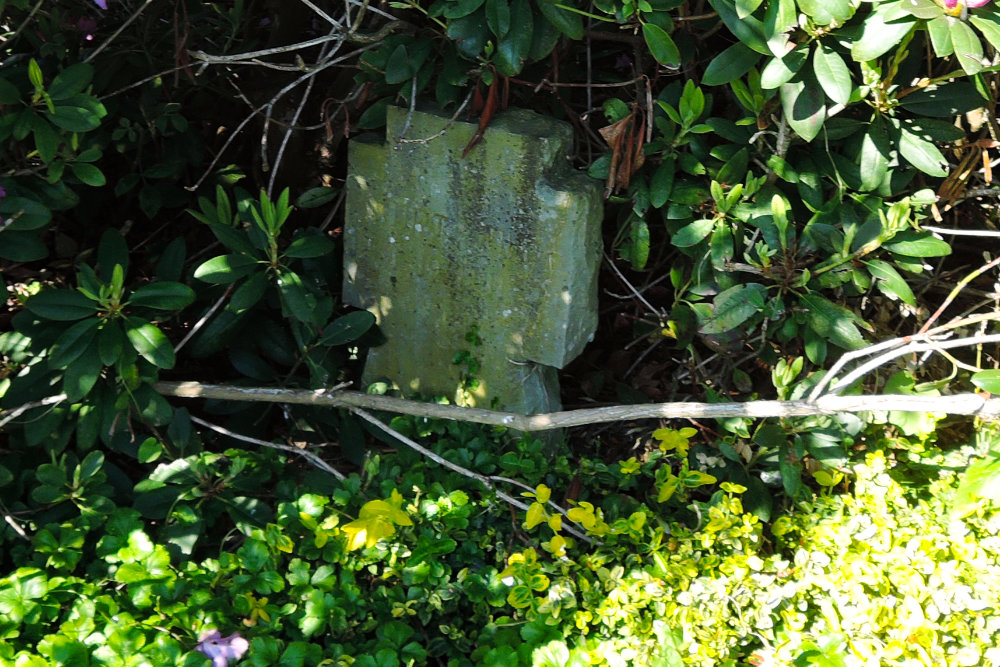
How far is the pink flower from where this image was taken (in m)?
1.60

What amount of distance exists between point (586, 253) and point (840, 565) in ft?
2.83

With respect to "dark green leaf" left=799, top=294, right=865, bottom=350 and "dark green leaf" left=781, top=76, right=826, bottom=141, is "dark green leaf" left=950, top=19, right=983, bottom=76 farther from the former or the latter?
"dark green leaf" left=799, top=294, right=865, bottom=350

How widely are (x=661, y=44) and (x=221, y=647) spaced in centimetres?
138

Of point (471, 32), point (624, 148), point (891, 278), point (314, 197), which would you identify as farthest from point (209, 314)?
point (891, 278)

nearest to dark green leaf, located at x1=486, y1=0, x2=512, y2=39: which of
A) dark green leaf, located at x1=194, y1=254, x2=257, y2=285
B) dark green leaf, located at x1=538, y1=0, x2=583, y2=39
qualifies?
dark green leaf, located at x1=538, y1=0, x2=583, y2=39

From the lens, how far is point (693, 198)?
2113 millimetres

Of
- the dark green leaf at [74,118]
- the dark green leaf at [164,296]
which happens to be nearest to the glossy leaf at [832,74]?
the dark green leaf at [164,296]

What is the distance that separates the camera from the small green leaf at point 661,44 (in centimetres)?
186

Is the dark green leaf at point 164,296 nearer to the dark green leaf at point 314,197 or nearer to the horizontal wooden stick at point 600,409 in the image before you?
the horizontal wooden stick at point 600,409

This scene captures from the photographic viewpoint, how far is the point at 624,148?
2.12m

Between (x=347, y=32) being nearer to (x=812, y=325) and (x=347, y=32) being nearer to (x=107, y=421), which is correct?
(x=107, y=421)

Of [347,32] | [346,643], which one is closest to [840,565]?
[346,643]

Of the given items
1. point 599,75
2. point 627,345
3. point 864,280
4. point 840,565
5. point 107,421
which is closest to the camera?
point 840,565

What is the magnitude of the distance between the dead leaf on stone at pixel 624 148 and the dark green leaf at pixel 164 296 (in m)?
0.97
